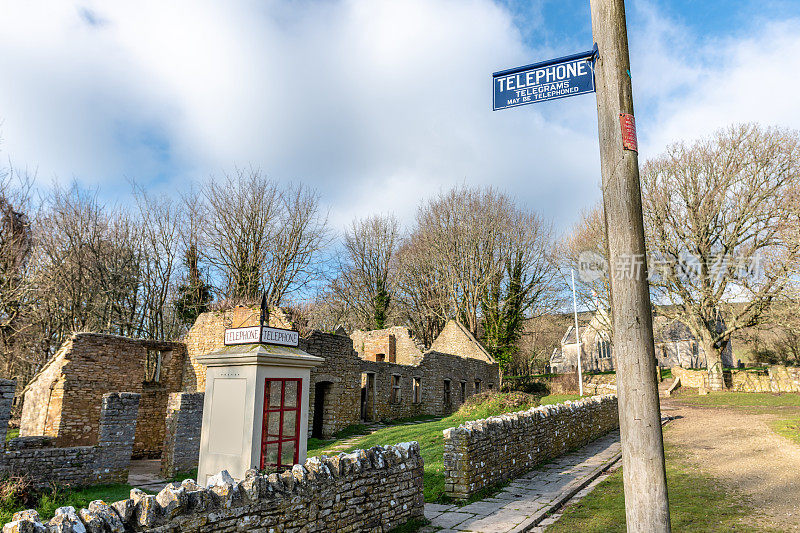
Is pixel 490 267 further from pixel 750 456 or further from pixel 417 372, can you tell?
pixel 750 456

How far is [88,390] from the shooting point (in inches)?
647

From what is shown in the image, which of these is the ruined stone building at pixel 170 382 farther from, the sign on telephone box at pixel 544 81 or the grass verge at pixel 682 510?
the sign on telephone box at pixel 544 81

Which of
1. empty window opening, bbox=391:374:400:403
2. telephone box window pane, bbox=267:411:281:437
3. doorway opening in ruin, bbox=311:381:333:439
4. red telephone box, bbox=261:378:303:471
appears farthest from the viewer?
empty window opening, bbox=391:374:400:403

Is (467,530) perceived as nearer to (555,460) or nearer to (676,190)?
(555,460)

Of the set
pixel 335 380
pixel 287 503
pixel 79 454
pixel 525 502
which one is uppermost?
pixel 335 380

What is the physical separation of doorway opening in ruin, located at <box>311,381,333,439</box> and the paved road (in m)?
9.52

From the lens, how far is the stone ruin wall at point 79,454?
988cm

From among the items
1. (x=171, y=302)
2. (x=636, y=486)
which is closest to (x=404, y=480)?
(x=636, y=486)

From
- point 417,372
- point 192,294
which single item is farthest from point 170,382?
point 417,372

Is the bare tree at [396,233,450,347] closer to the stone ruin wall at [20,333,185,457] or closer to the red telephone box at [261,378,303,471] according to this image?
the stone ruin wall at [20,333,185,457]

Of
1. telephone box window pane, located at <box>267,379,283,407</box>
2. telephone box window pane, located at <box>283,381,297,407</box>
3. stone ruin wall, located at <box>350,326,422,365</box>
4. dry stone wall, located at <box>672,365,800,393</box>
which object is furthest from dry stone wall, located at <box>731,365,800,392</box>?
telephone box window pane, located at <box>267,379,283,407</box>

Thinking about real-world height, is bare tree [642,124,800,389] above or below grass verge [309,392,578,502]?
above

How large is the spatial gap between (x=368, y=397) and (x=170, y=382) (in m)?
8.45

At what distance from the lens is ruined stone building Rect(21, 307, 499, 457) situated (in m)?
15.9
